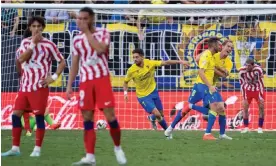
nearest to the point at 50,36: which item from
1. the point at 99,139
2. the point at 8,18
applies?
the point at 8,18

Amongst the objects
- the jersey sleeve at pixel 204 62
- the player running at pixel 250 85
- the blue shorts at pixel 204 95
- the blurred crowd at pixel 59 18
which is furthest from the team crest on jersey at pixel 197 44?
the jersey sleeve at pixel 204 62

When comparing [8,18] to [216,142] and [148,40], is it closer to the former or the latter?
[148,40]

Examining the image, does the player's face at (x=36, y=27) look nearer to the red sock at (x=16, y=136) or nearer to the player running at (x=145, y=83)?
the red sock at (x=16, y=136)

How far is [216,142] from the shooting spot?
15016 millimetres

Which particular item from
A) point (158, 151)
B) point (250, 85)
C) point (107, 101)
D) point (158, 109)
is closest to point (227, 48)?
point (158, 109)

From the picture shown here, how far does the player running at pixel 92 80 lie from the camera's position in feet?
33.5

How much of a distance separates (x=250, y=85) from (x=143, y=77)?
3.84 m

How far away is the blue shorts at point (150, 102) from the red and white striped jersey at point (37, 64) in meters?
6.61

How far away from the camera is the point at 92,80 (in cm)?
1031

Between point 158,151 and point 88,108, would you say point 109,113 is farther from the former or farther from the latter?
point 158,151

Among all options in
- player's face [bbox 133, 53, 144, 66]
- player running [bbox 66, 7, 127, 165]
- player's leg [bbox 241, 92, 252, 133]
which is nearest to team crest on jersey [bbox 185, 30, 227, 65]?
player's leg [bbox 241, 92, 252, 133]

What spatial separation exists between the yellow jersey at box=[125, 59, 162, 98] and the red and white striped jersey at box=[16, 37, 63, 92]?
6.41 meters

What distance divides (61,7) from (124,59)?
147 inches

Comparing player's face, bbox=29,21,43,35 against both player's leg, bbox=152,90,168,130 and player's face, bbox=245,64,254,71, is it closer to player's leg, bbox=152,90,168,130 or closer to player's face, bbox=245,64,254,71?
player's leg, bbox=152,90,168,130
